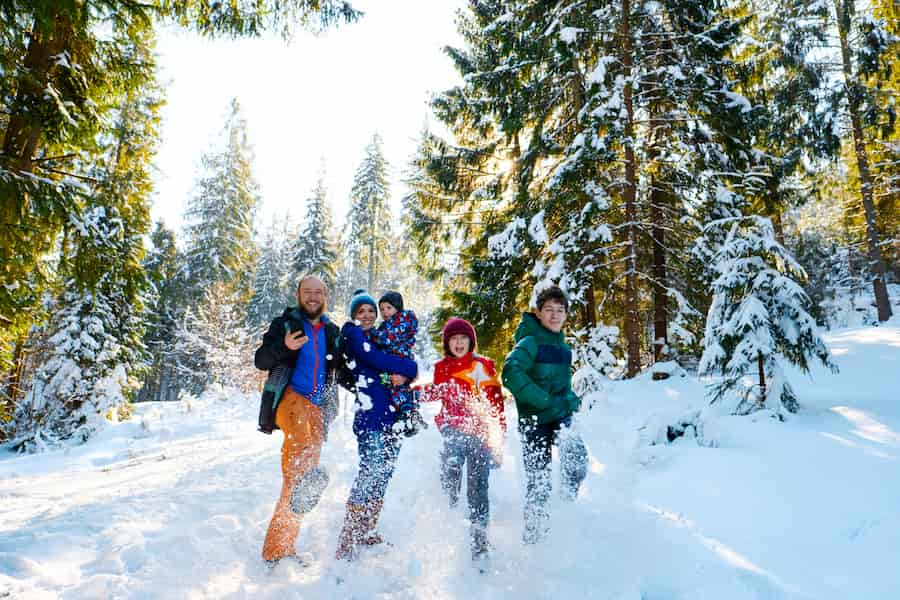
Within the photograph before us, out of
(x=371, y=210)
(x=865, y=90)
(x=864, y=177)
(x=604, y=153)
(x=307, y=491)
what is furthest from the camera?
(x=371, y=210)

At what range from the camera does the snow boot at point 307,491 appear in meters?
3.66

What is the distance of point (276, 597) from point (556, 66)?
10319 millimetres

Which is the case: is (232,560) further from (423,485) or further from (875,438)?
(875,438)

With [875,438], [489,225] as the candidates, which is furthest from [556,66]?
[875,438]

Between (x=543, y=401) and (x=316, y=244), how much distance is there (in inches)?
1139

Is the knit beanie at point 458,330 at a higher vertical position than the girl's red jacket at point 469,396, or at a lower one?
higher

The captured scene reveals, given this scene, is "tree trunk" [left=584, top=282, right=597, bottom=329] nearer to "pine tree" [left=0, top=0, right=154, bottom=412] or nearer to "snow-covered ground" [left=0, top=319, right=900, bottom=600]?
"snow-covered ground" [left=0, top=319, right=900, bottom=600]

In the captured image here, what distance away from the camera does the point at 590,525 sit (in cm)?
409

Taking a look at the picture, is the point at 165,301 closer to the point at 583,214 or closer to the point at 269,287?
the point at 269,287

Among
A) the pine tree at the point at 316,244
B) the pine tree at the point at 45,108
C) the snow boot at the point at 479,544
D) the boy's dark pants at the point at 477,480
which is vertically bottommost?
the snow boot at the point at 479,544

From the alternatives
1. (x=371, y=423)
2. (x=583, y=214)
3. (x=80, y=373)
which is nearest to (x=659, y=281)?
(x=583, y=214)

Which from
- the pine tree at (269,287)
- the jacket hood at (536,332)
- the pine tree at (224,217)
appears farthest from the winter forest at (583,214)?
the pine tree at (269,287)

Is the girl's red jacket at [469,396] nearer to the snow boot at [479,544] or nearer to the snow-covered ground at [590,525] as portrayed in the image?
the snow boot at [479,544]

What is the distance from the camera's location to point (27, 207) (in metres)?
5.32
